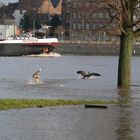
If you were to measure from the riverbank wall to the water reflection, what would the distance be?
435ft

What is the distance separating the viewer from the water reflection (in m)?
13.9

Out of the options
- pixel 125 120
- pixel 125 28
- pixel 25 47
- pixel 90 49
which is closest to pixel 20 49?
pixel 25 47

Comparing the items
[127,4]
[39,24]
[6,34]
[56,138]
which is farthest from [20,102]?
[39,24]

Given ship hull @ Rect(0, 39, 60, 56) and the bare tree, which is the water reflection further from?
ship hull @ Rect(0, 39, 60, 56)

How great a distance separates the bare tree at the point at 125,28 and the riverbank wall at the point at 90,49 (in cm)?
12577

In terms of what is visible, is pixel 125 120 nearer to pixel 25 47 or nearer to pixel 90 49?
pixel 25 47

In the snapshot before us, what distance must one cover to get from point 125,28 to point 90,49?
131 metres

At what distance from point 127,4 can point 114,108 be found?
9.25m

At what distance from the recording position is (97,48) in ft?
525

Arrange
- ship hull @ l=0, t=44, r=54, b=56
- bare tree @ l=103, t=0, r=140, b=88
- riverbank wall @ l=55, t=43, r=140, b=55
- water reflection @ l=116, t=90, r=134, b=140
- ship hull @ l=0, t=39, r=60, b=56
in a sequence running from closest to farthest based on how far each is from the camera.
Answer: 1. water reflection @ l=116, t=90, r=134, b=140
2. bare tree @ l=103, t=0, r=140, b=88
3. ship hull @ l=0, t=39, r=60, b=56
4. ship hull @ l=0, t=44, r=54, b=56
5. riverbank wall @ l=55, t=43, r=140, b=55

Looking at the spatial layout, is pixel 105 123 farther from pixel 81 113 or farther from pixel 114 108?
pixel 114 108

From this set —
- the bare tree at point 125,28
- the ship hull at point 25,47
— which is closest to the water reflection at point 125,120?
the bare tree at point 125,28

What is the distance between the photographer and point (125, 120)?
16328 mm

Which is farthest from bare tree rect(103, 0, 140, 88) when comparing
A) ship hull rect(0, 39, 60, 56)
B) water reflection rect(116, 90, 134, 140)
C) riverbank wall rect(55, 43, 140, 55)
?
riverbank wall rect(55, 43, 140, 55)
